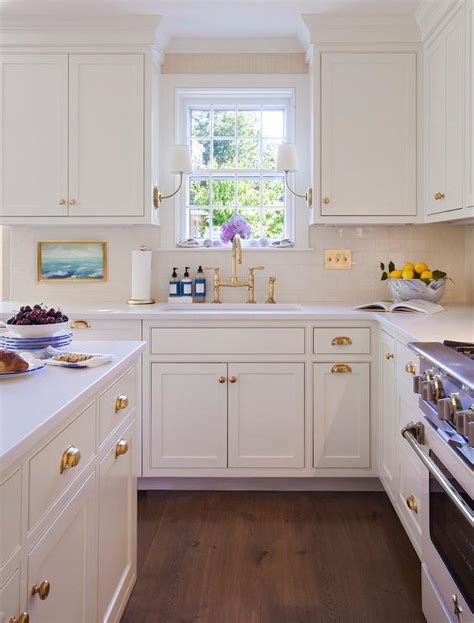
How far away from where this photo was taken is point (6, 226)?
353 cm

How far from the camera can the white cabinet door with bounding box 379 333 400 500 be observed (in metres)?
2.39

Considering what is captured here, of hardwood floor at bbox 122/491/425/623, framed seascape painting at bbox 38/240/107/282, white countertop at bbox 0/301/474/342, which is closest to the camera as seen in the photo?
hardwood floor at bbox 122/491/425/623

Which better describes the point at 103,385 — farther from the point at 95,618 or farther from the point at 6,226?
the point at 6,226

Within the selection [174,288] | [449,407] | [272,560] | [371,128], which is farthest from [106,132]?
[449,407]

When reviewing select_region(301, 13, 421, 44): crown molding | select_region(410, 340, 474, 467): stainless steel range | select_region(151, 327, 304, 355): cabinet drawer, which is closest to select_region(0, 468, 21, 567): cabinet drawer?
select_region(410, 340, 474, 467): stainless steel range

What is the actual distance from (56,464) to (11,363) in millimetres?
351

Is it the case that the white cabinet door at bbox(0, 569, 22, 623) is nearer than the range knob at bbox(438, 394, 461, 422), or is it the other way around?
the white cabinet door at bbox(0, 569, 22, 623)

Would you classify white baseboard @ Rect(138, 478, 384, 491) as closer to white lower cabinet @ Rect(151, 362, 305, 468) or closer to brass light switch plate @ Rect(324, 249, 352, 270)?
white lower cabinet @ Rect(151, 362, 305, 468)

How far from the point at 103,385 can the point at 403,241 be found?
8.45 feet

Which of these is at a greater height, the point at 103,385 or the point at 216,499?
the point at 103,385

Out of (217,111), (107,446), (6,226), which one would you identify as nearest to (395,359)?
(107,446)

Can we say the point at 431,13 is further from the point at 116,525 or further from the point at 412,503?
the point at 116,525

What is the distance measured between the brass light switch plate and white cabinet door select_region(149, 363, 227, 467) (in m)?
1.09

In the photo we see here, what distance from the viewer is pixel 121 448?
61.2 inches
